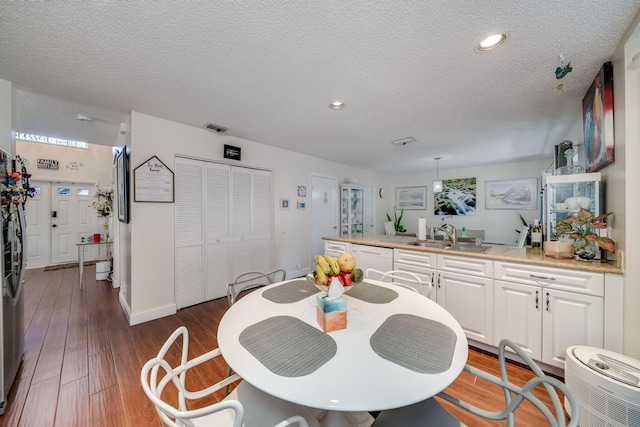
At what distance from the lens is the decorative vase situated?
1.69m

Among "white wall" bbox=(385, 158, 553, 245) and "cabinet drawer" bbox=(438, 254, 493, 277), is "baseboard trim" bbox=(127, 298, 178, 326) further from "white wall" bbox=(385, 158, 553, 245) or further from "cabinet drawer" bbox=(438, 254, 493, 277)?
"white wall" bbox=(385, 158, 553, 245)

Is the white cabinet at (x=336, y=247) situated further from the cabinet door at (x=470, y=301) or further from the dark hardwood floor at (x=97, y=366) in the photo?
the dark hardwood floor at (x=97, y=366)

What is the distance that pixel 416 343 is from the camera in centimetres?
95

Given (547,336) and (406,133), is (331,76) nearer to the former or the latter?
(406,133)

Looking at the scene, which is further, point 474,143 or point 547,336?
point 474,143

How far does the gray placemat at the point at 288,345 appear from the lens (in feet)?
2.70

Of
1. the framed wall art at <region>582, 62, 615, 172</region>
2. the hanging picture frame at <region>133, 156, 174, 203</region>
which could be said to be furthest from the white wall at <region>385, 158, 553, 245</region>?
the hanging picture frame at <region>133, 156, 174, 203</region>

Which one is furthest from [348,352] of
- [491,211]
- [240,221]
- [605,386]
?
[491,211]

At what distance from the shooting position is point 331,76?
1771mm

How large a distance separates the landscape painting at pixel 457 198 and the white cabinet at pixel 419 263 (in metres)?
3.89

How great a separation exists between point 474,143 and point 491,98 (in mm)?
1557

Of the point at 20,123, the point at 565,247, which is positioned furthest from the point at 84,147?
the point at 565,247

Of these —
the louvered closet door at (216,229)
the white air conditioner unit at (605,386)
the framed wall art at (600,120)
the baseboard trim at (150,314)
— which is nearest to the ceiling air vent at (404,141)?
the framed wall art at (600,120)

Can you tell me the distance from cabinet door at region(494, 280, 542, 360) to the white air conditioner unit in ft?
1.36
